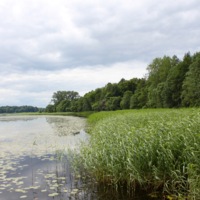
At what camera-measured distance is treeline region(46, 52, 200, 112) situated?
104 feet

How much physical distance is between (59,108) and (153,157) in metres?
104

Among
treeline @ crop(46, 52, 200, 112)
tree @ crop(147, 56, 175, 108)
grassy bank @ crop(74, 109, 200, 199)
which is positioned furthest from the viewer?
tree @ crop(147, 56, 175, 108)

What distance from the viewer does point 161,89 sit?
4262 centimetres

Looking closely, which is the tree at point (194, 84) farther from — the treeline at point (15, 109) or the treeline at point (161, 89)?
the treeline at point (15, 109)

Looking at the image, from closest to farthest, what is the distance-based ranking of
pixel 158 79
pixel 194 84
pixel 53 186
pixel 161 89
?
1. pixel 53 186
2. pixel 194 84
3. pixel 161 89
4. pixel 158 79

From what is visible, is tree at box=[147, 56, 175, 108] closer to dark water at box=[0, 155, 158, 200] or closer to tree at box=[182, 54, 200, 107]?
tree at box=[182, 54, 200, 107]

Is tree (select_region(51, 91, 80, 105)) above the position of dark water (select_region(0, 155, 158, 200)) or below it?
above

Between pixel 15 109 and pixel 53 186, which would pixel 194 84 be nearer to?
pixel 53 186

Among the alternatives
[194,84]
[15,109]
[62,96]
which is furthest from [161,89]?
[15,109]

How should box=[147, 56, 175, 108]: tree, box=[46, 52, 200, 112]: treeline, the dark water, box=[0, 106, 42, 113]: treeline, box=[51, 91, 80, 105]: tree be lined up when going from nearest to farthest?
the dark water < box=[46, 52, 200, 112]: treeline < box=[147, 56, 175, 108]: tree < box=[51, 91, 80, 105]: tree < box=[0, 106, 42, 113]: treeline

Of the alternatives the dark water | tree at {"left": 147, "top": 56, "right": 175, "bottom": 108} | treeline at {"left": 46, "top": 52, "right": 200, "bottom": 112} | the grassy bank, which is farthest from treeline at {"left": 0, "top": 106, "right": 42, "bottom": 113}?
the grassy bank

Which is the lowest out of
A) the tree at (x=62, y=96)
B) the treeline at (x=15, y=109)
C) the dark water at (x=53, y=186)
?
the dark water at (x=53, y=186)

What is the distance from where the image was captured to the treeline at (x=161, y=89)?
31.6 m

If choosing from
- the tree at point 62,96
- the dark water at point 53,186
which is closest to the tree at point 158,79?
the dark water at point 53,186
